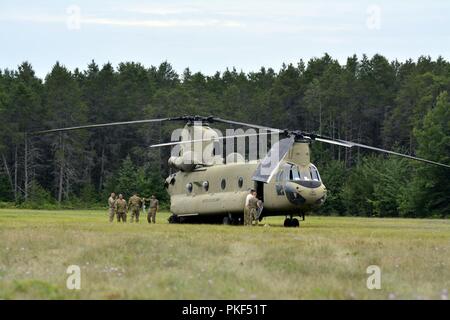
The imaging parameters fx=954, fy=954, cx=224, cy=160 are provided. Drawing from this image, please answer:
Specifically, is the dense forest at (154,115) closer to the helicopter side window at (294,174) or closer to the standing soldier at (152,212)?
the standing soldier at (152,212)

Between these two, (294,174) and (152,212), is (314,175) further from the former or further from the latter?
(152,212)

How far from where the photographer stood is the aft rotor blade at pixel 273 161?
4162 cm

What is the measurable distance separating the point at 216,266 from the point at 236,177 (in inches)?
967

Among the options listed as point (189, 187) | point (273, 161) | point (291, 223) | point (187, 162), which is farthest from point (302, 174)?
point (189, 187)

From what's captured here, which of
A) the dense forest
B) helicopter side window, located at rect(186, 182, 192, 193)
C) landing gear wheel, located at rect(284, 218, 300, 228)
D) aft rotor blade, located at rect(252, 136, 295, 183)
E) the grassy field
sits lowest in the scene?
the grassy field

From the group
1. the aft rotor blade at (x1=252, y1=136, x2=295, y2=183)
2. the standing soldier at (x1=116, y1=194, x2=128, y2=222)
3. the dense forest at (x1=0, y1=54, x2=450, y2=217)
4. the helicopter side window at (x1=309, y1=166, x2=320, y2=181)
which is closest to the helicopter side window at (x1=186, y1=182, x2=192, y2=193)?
the standing soldier at (x1=116, y1=194, x2=128, y2=222)

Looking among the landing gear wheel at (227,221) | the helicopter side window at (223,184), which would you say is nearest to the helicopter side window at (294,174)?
the landing gear wheel at (227,221)

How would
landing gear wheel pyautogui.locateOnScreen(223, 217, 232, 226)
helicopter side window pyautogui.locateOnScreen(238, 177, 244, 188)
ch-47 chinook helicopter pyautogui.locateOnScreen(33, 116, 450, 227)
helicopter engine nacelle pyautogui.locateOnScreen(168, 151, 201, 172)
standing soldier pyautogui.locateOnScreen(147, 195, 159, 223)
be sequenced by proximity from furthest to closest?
helicopter engine nacelle pyautogui.locateOnScreen(168, 151, 201, 172) → standing soldier pyautogui.locateOnScreen(147, 195, 159, 223) → landing gear wheel pyautogui.locateOnScreen(223, 217, 232, 226) → helicopter side window pyautogui.locateOnScreen(238, 177, 244, 188) → ch-47 chinook helicopter pyautogui.locateOnScreen(33, 116, 450, 227)

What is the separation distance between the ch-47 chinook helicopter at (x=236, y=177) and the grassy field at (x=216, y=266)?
453 inches

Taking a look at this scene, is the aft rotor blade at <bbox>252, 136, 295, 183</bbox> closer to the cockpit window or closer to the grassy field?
the cockpit window

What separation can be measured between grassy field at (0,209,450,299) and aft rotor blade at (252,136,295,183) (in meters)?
13.0

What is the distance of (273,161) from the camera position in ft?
137

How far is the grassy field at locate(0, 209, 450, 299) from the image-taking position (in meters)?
16.5
